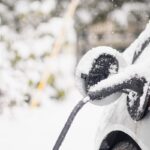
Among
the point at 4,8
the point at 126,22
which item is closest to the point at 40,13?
the point at 4,8

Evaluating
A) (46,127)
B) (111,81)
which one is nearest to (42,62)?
(46,127)

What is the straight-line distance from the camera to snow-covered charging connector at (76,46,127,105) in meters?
2.52

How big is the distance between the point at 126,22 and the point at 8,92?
4.17 meters

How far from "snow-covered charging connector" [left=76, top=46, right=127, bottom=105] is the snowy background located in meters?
4.15

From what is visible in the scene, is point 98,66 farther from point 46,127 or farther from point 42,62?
point 42,62

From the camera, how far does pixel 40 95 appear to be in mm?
9266

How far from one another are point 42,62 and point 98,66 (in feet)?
23.4

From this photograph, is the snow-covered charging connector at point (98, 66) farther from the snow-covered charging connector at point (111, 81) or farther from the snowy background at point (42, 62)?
the snowy background at point (42, 62)

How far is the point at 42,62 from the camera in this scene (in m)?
9.66

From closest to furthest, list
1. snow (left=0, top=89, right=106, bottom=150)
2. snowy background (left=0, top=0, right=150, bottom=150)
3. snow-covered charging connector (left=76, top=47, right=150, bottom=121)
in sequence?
snow-covered charging connector (left=76, top=47, right=150, bottom=121)
snow (left=0, top=89, right=106, bottom=150)
snowy background (left=0, top=0, right=150, bottom=150)

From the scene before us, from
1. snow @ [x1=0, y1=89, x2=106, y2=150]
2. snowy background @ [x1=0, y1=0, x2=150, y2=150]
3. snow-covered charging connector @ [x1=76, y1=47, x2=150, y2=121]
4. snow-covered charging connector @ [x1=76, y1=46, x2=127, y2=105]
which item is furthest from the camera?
snowy background @ [x1=0, y1=0, x2=150, y2=150]

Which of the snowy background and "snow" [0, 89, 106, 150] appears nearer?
"snow" [0, 89, 106, 150]

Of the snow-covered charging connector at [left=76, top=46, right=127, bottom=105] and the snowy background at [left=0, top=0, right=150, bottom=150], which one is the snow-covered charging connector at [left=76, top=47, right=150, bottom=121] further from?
the snowy background at [left=0, top=0, right=150, bottom=150]

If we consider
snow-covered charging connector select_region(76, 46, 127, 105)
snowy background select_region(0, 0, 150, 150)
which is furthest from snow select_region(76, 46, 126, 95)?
snowy background select_region(0, 0, 150, 150)
